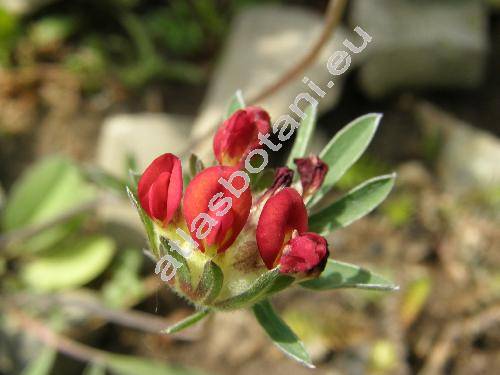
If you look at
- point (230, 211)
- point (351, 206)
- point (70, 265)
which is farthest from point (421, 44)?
point (230, 211)

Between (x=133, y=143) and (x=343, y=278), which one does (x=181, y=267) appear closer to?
(x=343, y=278)

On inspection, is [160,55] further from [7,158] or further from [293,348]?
[293,348]

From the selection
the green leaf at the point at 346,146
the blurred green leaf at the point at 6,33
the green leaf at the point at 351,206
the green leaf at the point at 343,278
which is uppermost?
the green leaf at the point at 346,146

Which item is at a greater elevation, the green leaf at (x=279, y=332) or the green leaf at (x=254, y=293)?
the green leaf at (x=254, y=293)

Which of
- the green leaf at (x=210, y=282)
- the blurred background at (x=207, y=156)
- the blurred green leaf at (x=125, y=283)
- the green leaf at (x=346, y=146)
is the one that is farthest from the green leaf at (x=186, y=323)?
the blurred green leaf at (x=125, y=283)

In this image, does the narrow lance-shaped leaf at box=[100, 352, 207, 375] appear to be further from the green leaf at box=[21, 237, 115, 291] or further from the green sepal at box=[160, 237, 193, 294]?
the green sepal at box=[160, 237, 193, 294]

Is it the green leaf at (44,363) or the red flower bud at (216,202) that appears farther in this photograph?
the green leaf at (44,363)

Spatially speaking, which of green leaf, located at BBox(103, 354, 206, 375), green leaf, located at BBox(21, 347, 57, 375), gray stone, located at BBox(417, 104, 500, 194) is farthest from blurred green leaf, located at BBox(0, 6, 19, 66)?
gray stone, located at BBox(417, 104, 500, 194)

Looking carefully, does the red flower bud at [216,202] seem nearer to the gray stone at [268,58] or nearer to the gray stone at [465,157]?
the gray stone at [268,58]
